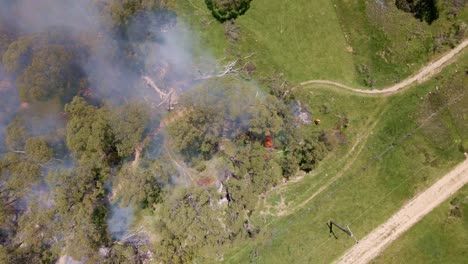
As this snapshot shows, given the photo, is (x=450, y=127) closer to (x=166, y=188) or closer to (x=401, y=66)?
(x=401, y=66)

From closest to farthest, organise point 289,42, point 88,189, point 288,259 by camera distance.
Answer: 1. point 88,189
2. point 288,259
3. point 289,42

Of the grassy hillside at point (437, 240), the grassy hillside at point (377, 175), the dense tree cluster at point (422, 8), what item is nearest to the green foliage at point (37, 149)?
the grassy hillside at point (377, 175)

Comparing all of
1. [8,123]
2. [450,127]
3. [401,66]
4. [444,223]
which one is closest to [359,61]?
[401,66]

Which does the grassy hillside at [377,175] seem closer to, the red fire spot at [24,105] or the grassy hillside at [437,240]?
the grassy hillside at [437,240]

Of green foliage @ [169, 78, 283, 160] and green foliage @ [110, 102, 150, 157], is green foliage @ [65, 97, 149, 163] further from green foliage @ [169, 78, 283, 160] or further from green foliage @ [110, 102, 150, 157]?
green foliage @ [169, 78, 283, 160]

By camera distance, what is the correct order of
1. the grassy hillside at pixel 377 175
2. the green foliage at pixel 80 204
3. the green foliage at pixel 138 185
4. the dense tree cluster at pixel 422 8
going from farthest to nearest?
the dense tree cluster at pixel 422 8 → the grassy hillside at pixel 377 175 → the green foliage at pixel 138 185 → the green foliage at pixel 80 204

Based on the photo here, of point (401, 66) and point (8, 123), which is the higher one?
point (401, 66)

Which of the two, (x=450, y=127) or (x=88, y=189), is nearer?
(x=88, y=189)
